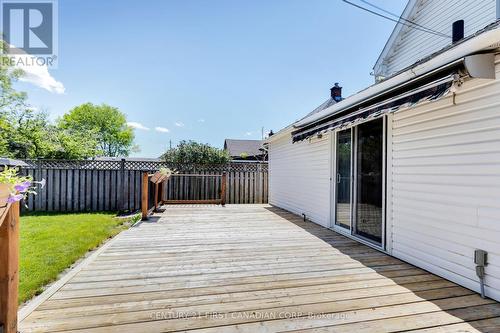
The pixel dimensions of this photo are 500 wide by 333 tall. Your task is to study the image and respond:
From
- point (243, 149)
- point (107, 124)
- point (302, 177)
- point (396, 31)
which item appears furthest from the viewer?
point (107, 124)

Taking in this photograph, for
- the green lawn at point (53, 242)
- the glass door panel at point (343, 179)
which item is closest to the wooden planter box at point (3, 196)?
the green lawn at point (53, 242)

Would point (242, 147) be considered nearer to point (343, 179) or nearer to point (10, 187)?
point (343, 179)

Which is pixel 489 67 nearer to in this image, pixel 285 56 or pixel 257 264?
pixel 257 264

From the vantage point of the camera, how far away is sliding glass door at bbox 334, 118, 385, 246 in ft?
12.6

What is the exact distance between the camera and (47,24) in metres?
6.43

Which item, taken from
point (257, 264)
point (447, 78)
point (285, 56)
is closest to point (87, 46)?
point (285, 56)

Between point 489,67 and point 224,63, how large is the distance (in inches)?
382

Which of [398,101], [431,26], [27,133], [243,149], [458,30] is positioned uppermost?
[431,26]

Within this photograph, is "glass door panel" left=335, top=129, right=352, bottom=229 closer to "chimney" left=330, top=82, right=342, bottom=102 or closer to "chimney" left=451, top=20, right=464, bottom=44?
"chimney" left=451, top=20, right=464, bottom=44

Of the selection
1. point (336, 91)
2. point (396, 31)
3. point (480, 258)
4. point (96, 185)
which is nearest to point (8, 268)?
point (480, 258)

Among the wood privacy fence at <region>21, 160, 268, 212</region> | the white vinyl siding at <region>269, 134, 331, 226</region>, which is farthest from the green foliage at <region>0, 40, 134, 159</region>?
the white vinyl siding at <region>269, 134, 331, 226</region>

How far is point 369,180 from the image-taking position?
4066 millimetres

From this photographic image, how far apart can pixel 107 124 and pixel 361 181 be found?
41.4m

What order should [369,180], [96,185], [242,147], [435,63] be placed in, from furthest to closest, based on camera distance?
[242,147] → [96,185] → [369,180] → [435,63]
